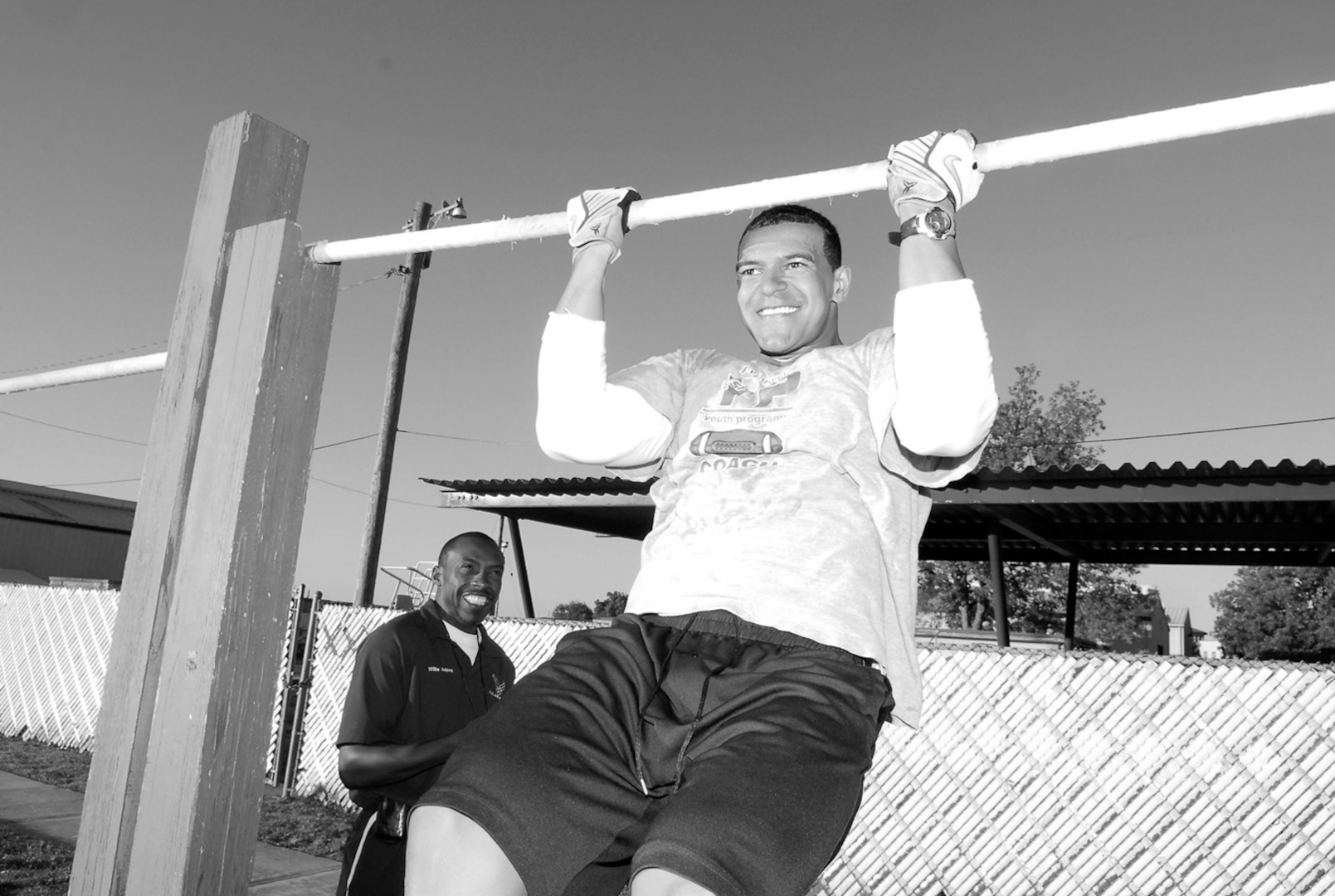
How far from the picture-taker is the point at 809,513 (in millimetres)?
1552

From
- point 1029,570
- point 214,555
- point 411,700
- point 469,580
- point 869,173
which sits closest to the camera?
point 869,173

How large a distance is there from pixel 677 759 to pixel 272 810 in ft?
26.1

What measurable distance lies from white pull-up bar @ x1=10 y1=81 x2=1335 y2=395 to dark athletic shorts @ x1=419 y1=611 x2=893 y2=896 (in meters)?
0.66

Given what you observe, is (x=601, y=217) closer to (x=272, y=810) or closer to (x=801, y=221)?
(x=801, y=221)

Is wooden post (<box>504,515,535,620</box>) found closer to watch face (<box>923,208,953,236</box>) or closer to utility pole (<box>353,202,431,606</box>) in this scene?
utility pole (<box>353,202,431,606</box>)

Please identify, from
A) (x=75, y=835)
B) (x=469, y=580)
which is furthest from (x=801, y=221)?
(x=75, y=835)

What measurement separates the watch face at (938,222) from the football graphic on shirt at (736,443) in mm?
423

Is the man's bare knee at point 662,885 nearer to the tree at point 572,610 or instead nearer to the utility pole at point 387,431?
the utility pole at point 387,431

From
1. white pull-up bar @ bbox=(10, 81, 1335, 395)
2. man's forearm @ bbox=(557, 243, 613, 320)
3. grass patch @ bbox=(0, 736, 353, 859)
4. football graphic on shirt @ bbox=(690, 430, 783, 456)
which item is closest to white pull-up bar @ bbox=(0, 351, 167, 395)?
white pull-up bar @ bbox=(10, 81, 1335, 395)

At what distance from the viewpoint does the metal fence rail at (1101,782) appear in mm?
5449

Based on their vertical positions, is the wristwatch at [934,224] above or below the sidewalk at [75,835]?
above

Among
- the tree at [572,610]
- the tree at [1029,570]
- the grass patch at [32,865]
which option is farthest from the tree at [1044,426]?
the grass patch at [32,865]

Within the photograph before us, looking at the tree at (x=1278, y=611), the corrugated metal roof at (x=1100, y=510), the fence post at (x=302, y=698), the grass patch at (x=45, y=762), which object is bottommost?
the grass patch at (x=45, y=762)

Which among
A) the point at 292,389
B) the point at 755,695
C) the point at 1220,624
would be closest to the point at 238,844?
the point at 292,389
